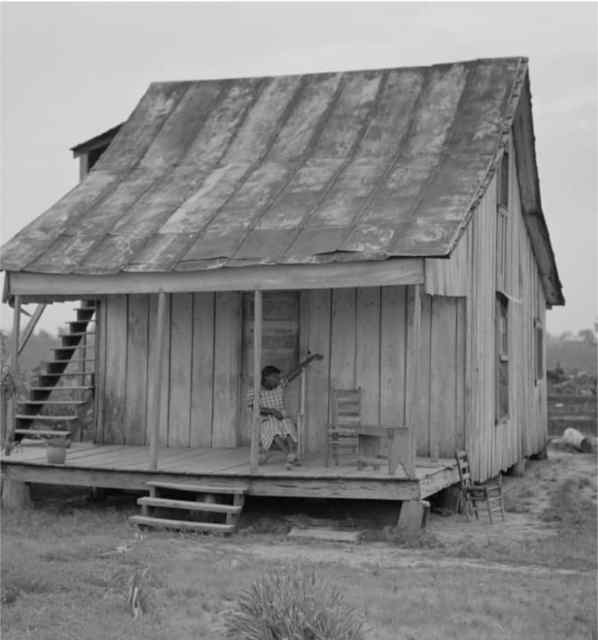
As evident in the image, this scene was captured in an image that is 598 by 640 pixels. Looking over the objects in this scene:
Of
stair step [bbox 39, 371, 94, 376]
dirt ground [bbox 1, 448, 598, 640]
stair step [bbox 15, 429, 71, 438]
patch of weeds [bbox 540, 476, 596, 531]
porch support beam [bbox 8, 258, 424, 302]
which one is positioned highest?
porch support beam [bbox 8, 258, 424, 302]

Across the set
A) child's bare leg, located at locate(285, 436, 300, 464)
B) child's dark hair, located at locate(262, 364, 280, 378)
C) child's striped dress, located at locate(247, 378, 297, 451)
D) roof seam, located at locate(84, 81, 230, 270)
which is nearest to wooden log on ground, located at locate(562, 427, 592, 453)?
child's bare leg, located at locate(285, 436, 300, 464)

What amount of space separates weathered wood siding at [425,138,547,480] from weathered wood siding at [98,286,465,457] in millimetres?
414

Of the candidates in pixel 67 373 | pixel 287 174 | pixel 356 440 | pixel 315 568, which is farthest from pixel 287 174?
pixel 315 568

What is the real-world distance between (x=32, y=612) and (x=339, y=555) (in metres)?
3.85

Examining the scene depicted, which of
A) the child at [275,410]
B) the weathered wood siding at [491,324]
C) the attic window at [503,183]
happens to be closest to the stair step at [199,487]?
the child at [275,410]

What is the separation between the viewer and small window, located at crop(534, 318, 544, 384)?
2092 cm

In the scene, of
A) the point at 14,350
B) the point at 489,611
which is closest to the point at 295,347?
the point at 14,350

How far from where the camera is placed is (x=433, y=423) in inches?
565

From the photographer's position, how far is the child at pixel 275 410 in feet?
44.2

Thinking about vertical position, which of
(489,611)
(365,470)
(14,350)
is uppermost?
(14,350)

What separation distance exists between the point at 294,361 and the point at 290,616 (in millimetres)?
7811

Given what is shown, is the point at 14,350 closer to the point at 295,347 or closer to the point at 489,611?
the point at 295,347

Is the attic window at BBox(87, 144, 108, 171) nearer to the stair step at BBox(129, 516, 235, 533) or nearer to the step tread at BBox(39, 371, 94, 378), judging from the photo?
the step tread at BBox(39, 371, 94, 378)

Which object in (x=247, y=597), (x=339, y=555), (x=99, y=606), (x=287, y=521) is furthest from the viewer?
(x=287, y=521)
